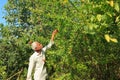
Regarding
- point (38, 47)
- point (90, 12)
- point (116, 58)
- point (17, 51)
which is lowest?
point (17, 51)

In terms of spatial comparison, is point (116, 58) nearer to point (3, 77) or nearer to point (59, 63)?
point (59, 63)

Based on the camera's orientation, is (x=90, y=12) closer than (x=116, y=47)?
Yes

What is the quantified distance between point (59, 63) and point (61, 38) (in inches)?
86.6

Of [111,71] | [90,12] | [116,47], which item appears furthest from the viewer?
[111,71]

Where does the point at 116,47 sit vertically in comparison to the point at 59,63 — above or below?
above

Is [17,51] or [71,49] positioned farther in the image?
[17,51]

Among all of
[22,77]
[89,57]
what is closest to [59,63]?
[89,57]

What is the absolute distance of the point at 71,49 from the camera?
37.1 ft

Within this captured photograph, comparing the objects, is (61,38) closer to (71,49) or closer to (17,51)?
(71,49)

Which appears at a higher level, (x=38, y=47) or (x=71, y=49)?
(x=38, y=47)

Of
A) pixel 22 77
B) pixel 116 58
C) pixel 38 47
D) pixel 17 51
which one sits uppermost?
pixel 38 47

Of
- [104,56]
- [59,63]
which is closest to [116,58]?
[104,56]

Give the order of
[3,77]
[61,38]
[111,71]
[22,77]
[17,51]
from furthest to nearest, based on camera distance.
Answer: [17,51]
[22,77]
[3,77]
[111,71]
[61,38]

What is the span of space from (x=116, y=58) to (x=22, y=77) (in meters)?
8.90
